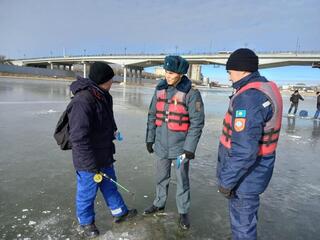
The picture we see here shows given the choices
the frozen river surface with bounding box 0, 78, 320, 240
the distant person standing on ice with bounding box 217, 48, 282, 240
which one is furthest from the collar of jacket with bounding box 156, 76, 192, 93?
the frozen river surface with bounding box 0, 78, 320, 240

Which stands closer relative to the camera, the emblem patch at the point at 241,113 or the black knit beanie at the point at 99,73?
the emblem patch at the point at 241,113

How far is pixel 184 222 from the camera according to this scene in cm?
330

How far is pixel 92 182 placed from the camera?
9.96ft

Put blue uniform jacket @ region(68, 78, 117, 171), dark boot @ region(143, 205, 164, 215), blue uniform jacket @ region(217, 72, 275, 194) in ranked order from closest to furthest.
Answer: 1. blue uniform jacket @ region(217, 72, 275, 194)
2. blue uniform jacket @ region(68, 78, 117, 171)
3. dark boot @ region(143, 205, 164, 215)

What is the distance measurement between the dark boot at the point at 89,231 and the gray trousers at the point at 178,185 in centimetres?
88

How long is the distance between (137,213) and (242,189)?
5.29 feet

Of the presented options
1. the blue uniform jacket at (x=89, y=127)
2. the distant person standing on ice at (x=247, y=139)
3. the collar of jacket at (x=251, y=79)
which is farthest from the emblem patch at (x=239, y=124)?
the blue uniform jacket at (x=89, y=127)

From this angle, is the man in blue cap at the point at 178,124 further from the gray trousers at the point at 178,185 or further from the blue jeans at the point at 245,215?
the blue jeans at the point at 245,215

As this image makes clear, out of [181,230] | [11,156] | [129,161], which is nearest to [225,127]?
[181,230]

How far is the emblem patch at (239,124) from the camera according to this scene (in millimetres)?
2256

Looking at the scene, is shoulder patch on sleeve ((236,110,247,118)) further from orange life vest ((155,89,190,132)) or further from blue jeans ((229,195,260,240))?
orange life vest ((155,89,190,132))

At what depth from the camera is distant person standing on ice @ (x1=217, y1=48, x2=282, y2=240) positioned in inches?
88.5

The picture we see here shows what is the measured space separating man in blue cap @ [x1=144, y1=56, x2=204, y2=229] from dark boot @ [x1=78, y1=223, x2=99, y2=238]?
29.0 inches

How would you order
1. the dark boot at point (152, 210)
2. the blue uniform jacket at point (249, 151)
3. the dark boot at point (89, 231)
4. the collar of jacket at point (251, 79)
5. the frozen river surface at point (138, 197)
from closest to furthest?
1. the blue uniform jacket at point (249, 151)
2. the collar of jacket at point (251, 79)
3. the dark boot at point (89, 231)
4. the frozen river surface at point (138, 197)
5. the dark boot at point (152, 210)
